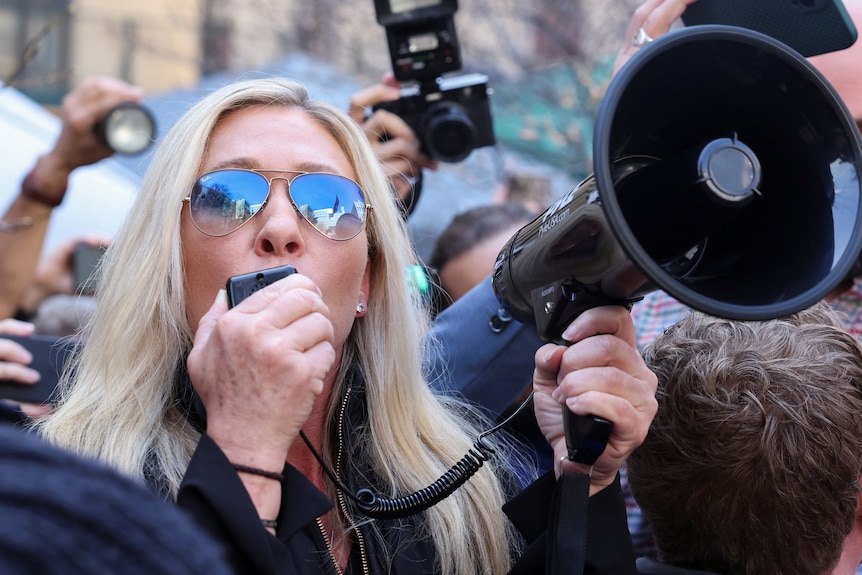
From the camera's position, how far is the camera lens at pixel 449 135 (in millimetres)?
3000

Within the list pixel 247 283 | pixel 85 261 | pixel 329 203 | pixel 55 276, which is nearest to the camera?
pixel 247 283

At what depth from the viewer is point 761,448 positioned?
1.62 meters

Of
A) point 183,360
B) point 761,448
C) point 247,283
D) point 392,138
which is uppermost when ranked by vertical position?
point 392,138

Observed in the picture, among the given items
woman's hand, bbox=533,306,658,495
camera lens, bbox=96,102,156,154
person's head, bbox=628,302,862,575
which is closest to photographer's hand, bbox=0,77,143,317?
camera lens, bbox=96,102,156,154

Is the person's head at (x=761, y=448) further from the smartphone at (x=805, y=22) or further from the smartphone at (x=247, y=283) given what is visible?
the smartphone at (x=247, y=283)

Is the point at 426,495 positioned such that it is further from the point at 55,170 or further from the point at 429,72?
the point at 55,170

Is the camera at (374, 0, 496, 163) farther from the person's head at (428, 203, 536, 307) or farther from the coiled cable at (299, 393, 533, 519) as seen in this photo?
the coiled cable at (299, 393, 533, 519)

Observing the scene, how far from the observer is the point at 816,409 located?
1.62 meters

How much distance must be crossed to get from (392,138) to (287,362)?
1729 mm

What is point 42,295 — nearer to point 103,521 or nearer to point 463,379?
point 463,379

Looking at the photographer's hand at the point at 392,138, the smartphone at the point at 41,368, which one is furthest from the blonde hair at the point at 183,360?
the photographer's hand at the point at 392,138

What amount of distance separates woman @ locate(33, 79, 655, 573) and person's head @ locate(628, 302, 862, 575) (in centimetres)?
16

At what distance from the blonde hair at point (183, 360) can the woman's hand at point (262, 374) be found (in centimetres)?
36

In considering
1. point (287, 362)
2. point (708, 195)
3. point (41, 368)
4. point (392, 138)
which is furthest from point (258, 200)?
point (392, 138)
